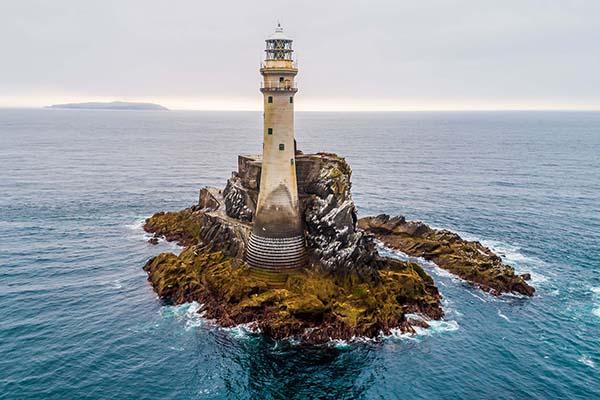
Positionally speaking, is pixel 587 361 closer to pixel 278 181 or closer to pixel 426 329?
pixel 426 329

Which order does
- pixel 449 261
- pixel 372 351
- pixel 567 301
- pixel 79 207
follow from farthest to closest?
pixel 79 207
pixel 449 261
pixel 567 301
pixel 372 351

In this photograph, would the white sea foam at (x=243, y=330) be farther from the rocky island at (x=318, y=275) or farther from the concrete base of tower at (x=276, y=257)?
the concrete base of tower at (x=276, y=257)

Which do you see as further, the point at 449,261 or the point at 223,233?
the point at 449,261

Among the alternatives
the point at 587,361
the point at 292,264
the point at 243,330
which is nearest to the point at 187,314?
the point at 243,330

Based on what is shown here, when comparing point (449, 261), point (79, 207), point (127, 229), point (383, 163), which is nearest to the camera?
point (449, 261)

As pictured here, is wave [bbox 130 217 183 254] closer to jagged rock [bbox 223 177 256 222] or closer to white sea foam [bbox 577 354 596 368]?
jagged rock [bbox 223 177 256 222]

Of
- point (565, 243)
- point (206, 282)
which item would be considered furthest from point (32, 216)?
point (565, 243)

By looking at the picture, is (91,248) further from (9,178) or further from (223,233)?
(9,178)
